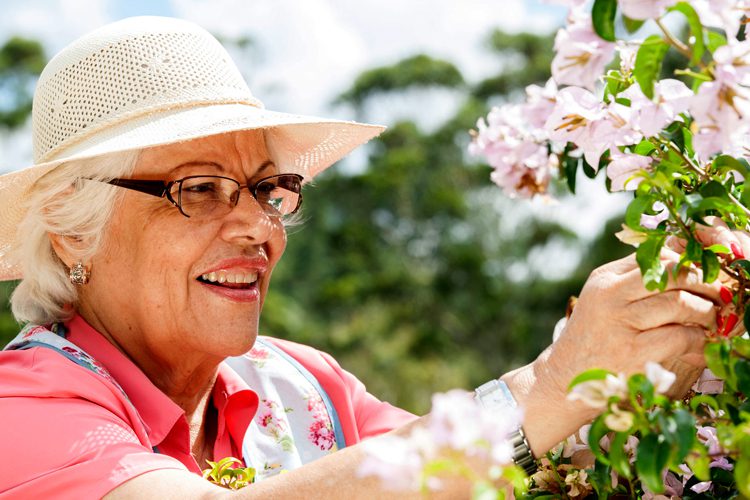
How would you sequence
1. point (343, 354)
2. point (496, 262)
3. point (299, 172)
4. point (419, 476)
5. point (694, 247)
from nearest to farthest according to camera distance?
point (419, 476) → point (694, 247) → point (299, 172) → point (343, 354) → point (496, 262)

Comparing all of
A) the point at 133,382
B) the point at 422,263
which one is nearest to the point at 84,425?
the point at 133,382

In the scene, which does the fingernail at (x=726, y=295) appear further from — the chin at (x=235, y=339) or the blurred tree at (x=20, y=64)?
the blurred tree at (x=20, y=64)

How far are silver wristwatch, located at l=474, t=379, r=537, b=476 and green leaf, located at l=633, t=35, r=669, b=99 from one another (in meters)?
0.54

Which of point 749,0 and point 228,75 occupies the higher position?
point 749,0

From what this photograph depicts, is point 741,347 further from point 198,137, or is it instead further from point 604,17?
point 198,137

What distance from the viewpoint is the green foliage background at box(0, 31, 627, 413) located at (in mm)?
22250

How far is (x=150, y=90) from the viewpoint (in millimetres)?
2168

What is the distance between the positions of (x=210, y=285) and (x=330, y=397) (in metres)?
0.54

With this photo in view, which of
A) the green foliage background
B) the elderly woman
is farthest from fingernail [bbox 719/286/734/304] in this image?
the green foliage background

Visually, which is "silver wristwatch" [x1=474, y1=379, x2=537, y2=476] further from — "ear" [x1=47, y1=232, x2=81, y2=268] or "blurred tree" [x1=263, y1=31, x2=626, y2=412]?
"blurred tree" [x1=263, y1=31, x2=626, y2=412]

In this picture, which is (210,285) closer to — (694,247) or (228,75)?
(228,75)

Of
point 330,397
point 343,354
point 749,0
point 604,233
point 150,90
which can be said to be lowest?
point 343,354

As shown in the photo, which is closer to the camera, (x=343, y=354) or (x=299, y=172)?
(x=299, y=172)

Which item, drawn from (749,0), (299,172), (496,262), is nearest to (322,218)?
(496,262)
